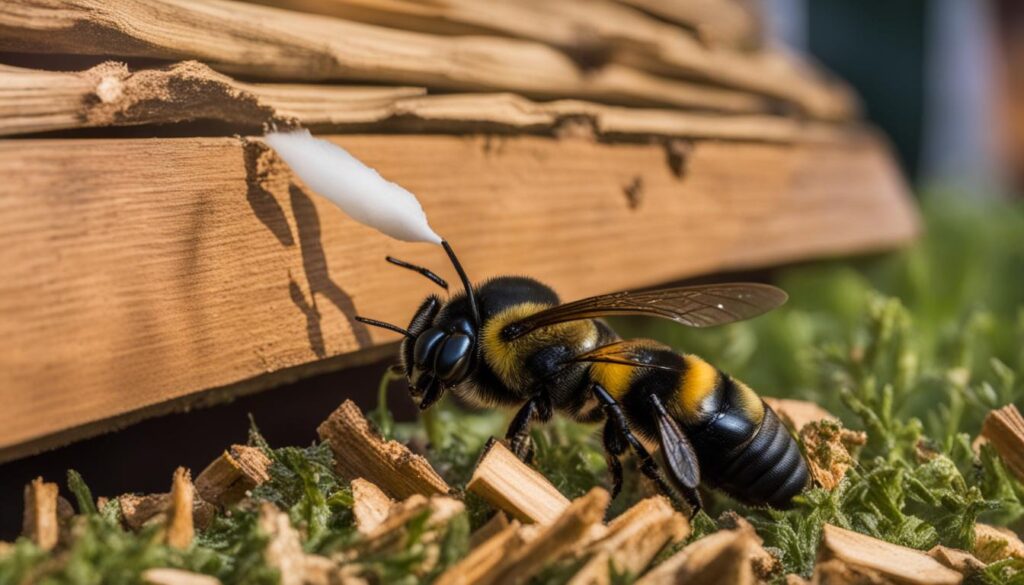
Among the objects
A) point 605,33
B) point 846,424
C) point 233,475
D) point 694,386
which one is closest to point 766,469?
point 694,386

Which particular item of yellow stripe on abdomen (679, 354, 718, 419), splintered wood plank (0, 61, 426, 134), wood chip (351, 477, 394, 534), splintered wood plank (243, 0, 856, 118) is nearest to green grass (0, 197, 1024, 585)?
wood chip (351, 477, 394, 534)

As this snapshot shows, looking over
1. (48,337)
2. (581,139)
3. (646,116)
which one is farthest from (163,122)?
(646,116)

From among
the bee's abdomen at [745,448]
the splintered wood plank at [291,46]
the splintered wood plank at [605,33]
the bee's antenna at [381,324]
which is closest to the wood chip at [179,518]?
the bee's antenna at [381,324]

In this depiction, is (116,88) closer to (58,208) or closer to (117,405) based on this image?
(58,208)

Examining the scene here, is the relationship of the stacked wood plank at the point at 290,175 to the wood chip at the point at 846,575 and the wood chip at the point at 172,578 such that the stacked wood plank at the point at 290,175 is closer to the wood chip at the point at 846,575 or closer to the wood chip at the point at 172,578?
the wood chip at the point at 172,578

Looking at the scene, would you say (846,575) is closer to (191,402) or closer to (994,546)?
(994,546)

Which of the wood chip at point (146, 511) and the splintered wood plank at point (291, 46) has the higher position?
the splintered wood plank at point (291, 46)
